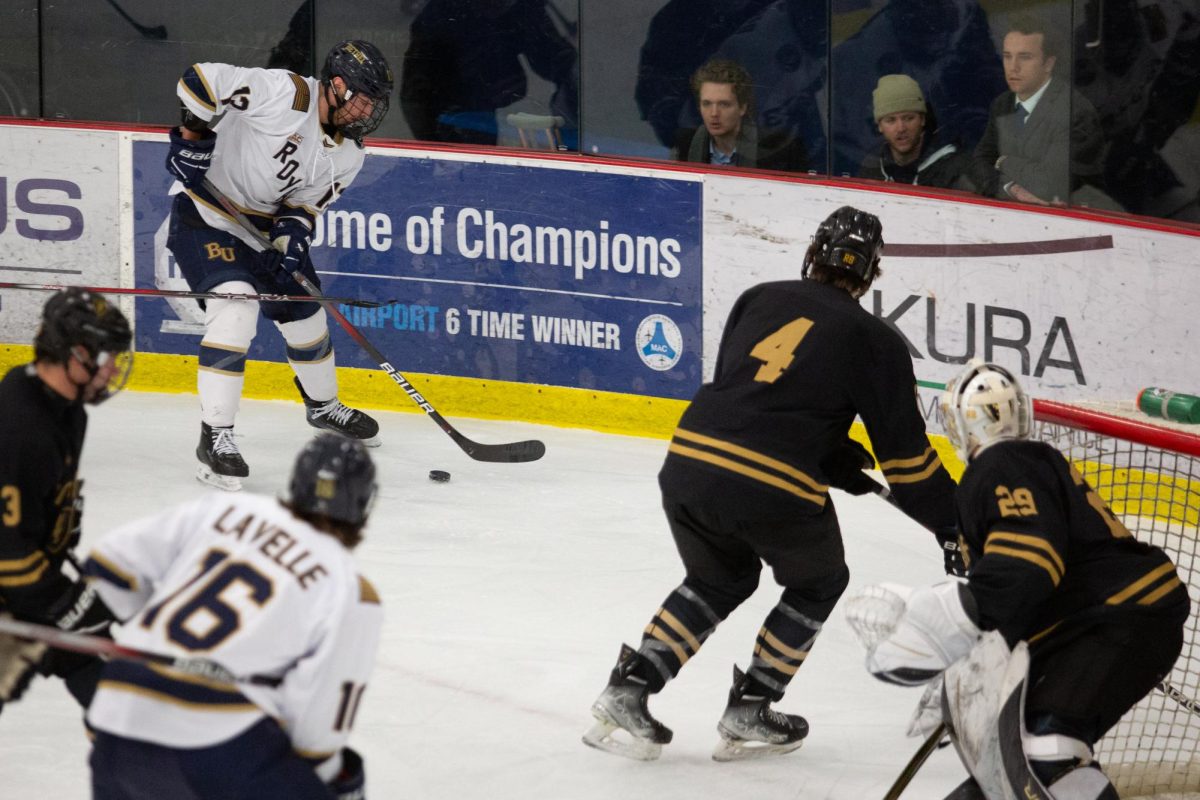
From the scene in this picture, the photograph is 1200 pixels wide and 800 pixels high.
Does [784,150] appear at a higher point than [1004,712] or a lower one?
higher

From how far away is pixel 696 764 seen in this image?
10.5ft

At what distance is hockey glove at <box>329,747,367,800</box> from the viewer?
2082 millimetres

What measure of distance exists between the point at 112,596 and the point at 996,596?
3.81ft

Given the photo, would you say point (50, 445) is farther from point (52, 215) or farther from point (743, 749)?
point (52, 215)

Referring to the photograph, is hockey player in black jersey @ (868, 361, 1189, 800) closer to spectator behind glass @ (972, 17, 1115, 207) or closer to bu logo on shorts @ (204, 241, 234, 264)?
spectator behind glass @ (972, 17, 1115, 207)

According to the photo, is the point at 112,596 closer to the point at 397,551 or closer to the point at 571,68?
the point at 397,551

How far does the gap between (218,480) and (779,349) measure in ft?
8.00

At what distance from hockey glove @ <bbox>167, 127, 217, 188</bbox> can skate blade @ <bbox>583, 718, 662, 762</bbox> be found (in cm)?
230

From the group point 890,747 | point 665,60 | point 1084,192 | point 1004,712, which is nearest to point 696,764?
point 890,747

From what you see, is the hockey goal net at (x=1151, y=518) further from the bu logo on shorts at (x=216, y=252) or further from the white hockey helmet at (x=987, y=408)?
the bu logo on shorts at (x=216, y=252)

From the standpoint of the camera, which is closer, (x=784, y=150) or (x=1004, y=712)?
(x=1004, y=712)

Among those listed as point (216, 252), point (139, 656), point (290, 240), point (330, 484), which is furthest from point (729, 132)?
point (139, 656)

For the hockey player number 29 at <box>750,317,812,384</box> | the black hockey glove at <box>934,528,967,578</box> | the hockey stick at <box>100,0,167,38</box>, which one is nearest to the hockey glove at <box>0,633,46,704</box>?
the hockey player number 29 at <box>750,317,812,384</box>

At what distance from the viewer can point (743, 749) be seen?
10.5ft
